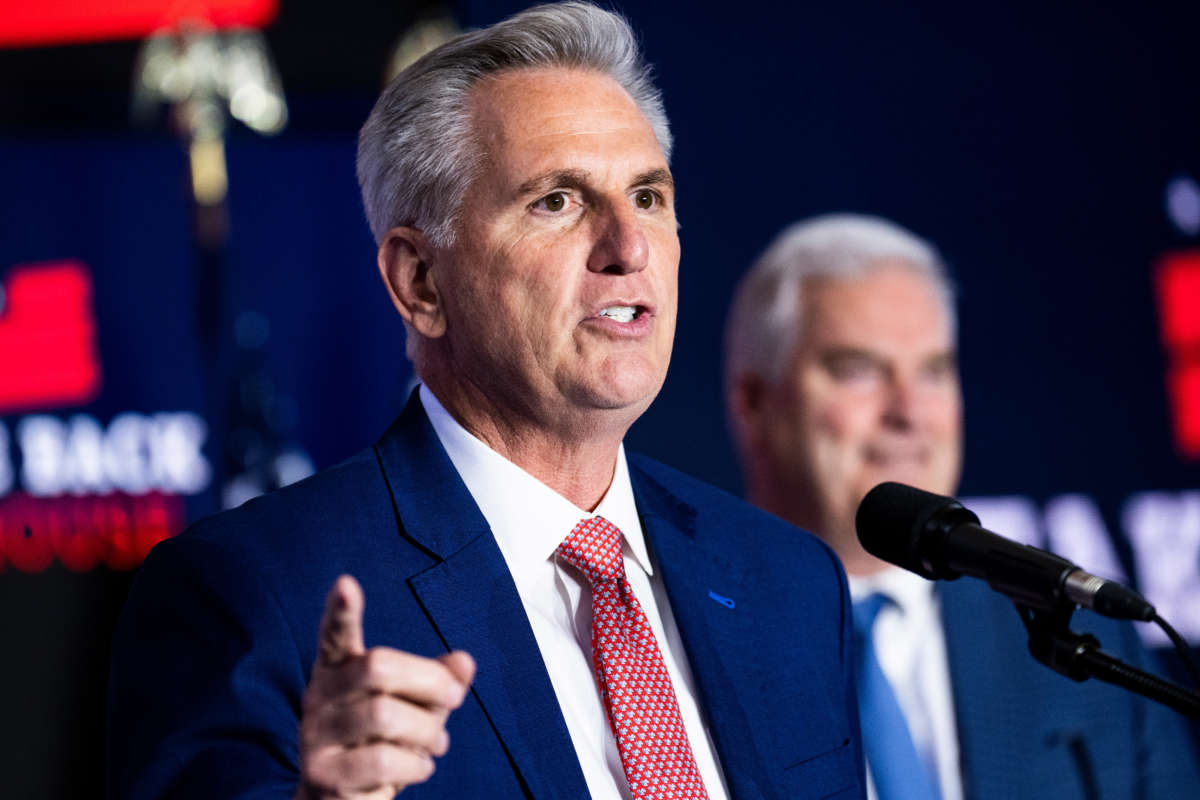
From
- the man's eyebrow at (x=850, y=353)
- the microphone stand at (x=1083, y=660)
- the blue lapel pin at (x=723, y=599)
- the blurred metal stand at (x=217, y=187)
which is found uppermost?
the blurred metal stand at (x=217, y=187)

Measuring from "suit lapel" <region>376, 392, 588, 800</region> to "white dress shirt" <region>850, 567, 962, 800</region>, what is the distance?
1.05 metres

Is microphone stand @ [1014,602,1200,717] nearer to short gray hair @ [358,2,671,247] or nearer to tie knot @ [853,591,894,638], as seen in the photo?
short gray hair @ [358,2,671,247]

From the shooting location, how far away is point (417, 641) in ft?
4.88

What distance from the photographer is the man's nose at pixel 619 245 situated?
165 cm

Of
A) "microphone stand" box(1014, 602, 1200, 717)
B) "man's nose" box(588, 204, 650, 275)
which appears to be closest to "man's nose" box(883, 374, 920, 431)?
"man's nose" box(588, 204, 650, 275)

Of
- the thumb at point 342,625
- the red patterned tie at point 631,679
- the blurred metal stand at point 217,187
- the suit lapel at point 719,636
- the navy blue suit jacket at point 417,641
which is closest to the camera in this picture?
the thumb at point 342,625

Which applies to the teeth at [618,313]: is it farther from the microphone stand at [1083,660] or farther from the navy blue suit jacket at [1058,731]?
the navy blue suit jacket at [1058,731]

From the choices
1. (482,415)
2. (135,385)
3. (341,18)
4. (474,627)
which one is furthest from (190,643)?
(341,18)

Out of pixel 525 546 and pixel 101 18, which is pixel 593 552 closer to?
pixel 525 546

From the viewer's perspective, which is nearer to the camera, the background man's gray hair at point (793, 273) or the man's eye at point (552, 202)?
the man's eye at point (552, 202)

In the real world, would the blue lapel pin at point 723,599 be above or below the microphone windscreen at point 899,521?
above

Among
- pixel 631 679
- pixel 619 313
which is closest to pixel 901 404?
pixel 619 313

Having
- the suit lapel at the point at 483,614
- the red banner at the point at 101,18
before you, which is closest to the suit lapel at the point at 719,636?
the suit lapel at the point at 483,614

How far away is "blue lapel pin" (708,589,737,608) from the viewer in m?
1.75
